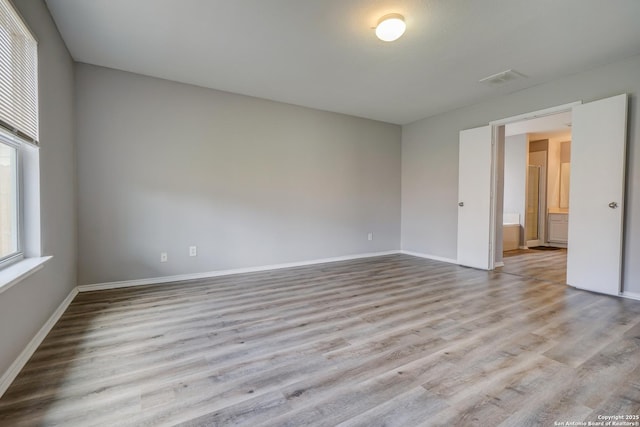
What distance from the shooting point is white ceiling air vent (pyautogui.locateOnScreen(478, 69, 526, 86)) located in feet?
11.2

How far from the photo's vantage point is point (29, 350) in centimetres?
A: 191

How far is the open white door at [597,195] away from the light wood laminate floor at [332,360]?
319mm

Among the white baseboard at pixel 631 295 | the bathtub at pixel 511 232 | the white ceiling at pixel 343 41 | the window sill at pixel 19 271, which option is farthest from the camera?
the bathtub at pixel 511 232

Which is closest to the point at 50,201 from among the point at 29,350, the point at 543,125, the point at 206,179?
the point at 29,350

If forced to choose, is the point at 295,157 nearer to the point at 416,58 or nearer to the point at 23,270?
the point at 416,58

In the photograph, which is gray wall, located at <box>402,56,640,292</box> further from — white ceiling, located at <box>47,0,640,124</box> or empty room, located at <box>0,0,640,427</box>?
white ceiling, located at <box>47,0,640,124</box>

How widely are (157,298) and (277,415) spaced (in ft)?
7.40

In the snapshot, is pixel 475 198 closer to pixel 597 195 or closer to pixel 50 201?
pixel 597 195

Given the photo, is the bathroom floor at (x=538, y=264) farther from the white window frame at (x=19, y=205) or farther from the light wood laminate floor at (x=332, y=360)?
the white window frame at (x=19, y=205)

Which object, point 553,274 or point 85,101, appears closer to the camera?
point 85,101

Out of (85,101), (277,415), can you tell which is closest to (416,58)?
(277,415)

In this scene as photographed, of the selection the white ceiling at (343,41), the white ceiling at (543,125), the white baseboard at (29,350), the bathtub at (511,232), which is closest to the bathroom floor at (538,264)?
the bathtub at (511,232)

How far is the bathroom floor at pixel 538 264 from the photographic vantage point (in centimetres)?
403

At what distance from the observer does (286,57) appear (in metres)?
3.08
